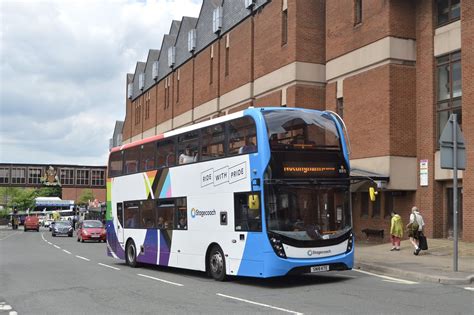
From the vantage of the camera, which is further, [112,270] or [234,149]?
[112,270]

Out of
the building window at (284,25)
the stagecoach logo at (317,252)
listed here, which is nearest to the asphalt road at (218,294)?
the stagecoach logo at (317,252)

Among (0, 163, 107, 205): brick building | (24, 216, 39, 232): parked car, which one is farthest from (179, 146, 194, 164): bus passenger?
(0, 163, 107, 205): brick building

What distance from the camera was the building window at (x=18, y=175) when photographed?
10869 centimetres

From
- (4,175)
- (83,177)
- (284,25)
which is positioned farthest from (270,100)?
(83,177)

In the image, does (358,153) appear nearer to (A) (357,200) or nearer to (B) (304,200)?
(A) (357,200)

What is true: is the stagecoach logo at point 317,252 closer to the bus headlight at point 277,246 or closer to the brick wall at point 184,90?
the bus headlight at point 277,246

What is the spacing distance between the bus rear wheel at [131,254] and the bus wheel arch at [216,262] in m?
4.65

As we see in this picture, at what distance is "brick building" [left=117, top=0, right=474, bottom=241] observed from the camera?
76.4 ft

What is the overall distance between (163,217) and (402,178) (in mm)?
11549

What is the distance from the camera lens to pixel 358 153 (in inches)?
1035

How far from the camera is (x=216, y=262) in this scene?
573 inches

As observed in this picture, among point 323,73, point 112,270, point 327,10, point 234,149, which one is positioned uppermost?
point 327,10

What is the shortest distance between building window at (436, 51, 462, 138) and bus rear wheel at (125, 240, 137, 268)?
514 inches

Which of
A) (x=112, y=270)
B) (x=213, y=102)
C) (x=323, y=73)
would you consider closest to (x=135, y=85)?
(x=213, y=102)
